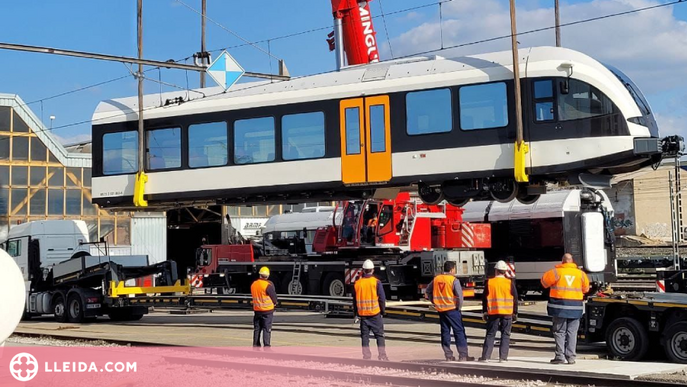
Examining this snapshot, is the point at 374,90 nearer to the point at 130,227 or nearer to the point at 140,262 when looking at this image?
the point at 140,262

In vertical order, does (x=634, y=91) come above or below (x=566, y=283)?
above

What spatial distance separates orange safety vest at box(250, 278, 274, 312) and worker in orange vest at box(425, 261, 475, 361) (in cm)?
297

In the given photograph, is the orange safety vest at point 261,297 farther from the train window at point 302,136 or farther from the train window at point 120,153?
the train window at point 120,153

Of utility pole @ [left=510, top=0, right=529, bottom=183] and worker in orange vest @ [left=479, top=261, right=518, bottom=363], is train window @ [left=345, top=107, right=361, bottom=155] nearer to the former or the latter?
utility pole @ [left=510, top=0, right=529, bottom=183]

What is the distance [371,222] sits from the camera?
83.9 feet

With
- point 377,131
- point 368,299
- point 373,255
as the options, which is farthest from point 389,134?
point 373,255

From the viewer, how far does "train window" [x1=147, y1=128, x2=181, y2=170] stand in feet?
65.9

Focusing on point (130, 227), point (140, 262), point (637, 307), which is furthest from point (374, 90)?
point (130, 227)

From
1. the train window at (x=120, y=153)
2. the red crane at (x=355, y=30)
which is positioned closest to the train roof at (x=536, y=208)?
the red crane at (x=355, y=30)

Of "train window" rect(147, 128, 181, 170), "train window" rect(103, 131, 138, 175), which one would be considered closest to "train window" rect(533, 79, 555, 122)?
"train window" rect(147, 128, 181, 170)

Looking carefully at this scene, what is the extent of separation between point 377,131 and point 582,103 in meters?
3.87

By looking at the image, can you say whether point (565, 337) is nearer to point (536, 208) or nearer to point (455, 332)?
point (455, 332)

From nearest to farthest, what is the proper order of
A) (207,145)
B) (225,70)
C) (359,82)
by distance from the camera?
(359,82) → (207,145) → (225,70)

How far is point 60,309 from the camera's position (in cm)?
2436
